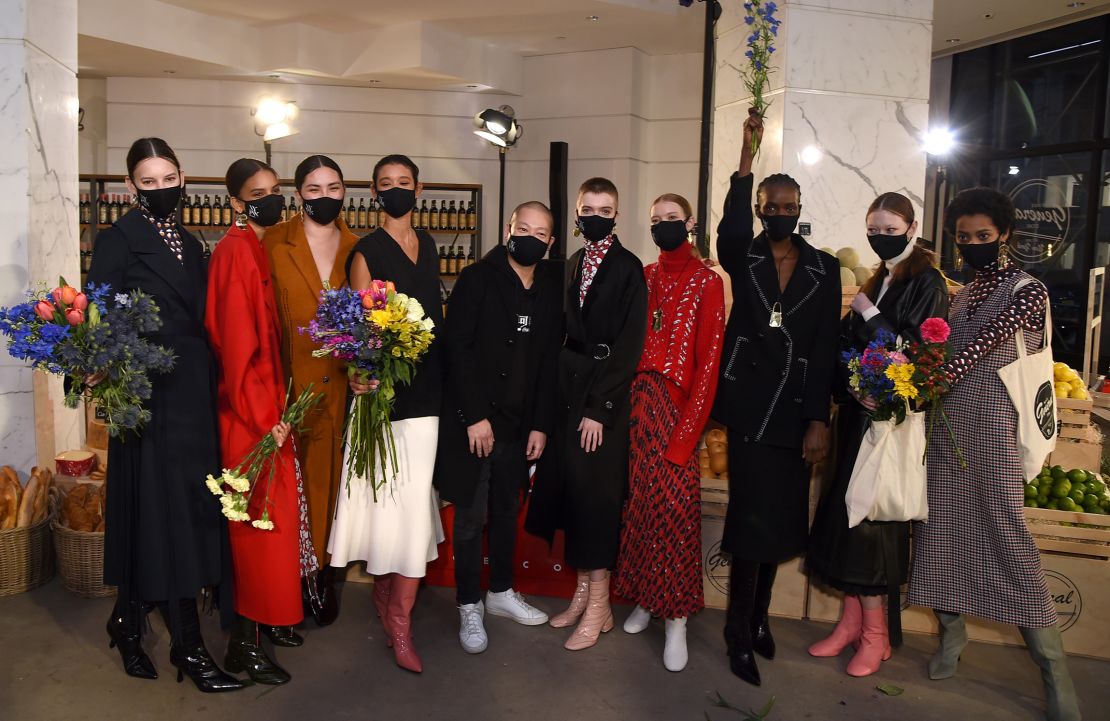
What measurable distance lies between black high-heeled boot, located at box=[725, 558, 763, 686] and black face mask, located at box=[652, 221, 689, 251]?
122cm

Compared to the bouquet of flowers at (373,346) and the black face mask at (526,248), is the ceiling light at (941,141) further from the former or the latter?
the bouquet of flowers at (373,346)

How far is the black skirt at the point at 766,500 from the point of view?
3342mm

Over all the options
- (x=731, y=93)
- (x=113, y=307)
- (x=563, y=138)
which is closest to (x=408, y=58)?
(x=563, y=138)

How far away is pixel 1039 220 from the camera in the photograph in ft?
34.2

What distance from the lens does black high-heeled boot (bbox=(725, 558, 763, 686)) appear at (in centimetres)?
338

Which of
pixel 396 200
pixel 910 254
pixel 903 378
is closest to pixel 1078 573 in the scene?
pixel 903 378

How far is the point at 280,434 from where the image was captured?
10.1 feet

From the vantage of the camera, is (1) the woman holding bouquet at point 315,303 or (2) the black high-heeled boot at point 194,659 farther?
(1) the woman holding bouquet at point 315,303

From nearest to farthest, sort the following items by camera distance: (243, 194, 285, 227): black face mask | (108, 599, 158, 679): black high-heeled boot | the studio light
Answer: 1. (108, 599, 158, 679): black high-heeled boot
2. (243, 194, 285, 227): black face mask
3. the studio light

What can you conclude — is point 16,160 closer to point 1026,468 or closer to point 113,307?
point 113,307

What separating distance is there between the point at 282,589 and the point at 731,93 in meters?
4.55

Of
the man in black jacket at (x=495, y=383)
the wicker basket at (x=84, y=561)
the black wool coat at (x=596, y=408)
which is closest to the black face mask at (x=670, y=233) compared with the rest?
the black wool coat at (x=596, y=408)

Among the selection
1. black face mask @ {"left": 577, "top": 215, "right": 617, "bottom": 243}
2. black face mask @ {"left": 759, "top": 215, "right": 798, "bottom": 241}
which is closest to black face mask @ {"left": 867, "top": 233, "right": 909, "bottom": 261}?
black face mask @ {"left": 759, "top": 215, "right": 798, "bottom": 241}

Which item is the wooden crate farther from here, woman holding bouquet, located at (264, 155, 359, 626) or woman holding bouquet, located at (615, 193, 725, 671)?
woman holding bouquet, located at (264, 155, 359, 626)
